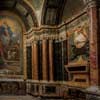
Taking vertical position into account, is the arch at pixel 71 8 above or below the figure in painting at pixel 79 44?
above

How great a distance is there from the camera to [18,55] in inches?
694

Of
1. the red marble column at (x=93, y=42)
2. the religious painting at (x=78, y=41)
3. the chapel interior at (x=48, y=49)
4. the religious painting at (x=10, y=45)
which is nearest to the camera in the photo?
the red marble column at (x=93, y=42)

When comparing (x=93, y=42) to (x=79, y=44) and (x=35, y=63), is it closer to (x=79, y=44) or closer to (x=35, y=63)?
(x=79, y=44)

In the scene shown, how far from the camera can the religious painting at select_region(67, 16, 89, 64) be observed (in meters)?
12.0

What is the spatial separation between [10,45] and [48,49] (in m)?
2.97

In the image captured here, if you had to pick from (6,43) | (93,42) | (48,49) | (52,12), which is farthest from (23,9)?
(93,42)

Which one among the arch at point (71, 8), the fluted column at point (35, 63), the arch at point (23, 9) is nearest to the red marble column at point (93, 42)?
the arch at point (71, 8)

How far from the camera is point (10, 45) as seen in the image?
57.9 ft

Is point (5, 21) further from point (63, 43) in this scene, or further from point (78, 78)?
point (78, 78)

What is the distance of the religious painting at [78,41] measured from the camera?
12039mm

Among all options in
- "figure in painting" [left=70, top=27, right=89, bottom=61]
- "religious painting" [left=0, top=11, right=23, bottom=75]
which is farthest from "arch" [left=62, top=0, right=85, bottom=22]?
"religious painting" [left=0, top=11, right=23, bottom=75]

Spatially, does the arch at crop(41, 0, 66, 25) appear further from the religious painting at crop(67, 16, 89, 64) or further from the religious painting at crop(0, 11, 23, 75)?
the religious painting at crop(0, 11, 23, 75)

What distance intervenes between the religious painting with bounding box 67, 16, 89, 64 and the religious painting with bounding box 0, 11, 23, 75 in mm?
4523

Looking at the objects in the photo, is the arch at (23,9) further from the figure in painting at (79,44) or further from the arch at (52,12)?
the figure in painting at (79,44)
